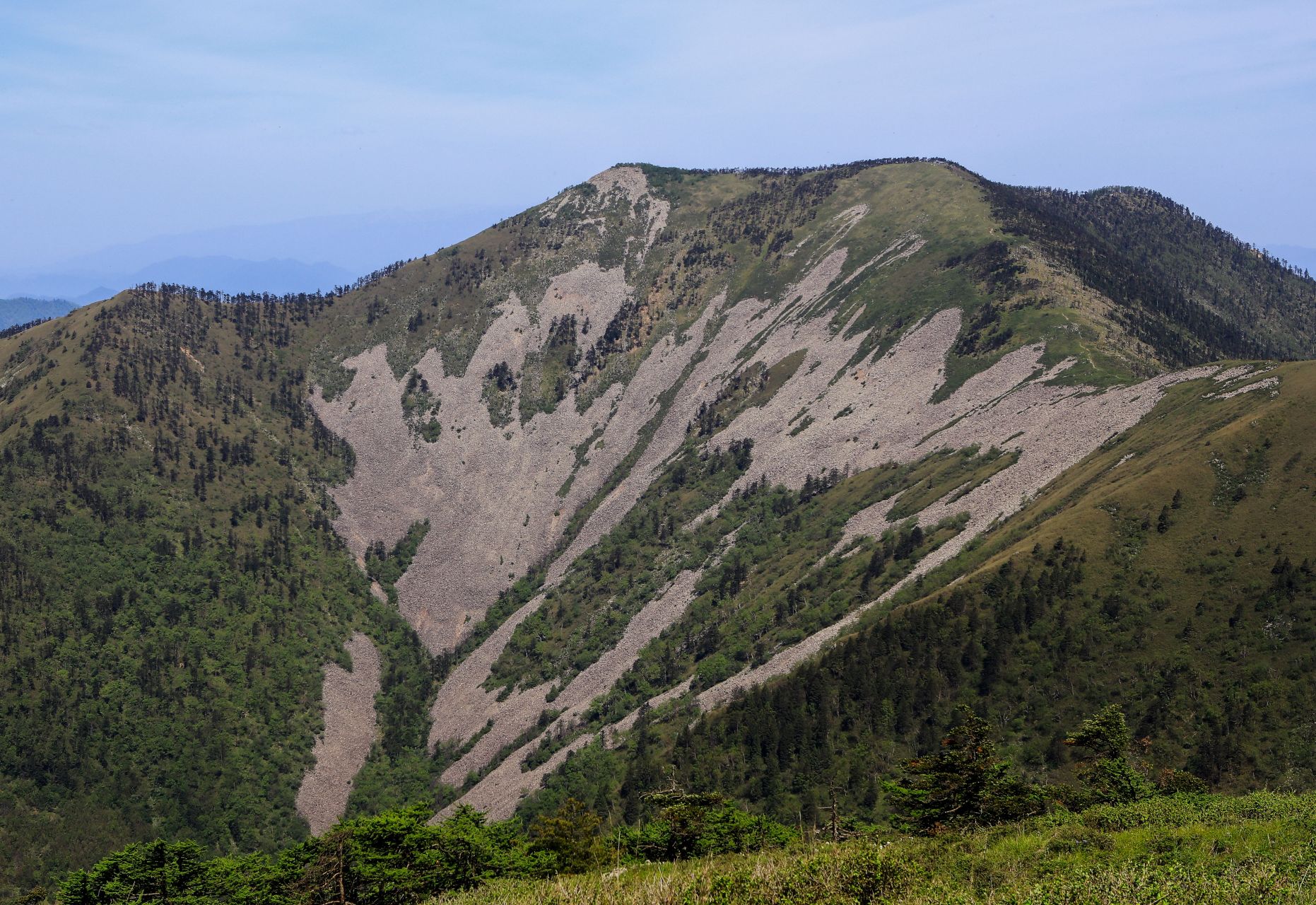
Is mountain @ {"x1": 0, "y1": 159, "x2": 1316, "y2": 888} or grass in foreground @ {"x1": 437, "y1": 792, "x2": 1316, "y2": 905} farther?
mountain @ {"x1": 0, "y1": 159, "x2": 1316, "y2": 888}

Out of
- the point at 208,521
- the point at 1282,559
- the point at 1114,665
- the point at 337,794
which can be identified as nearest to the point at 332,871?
the point at 1114,665

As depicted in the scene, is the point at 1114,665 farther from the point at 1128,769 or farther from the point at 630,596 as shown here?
the point at 630,596

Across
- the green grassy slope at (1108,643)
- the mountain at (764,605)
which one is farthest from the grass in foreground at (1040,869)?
the mountain at (764,605)

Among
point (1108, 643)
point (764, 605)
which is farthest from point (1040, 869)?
point (764, 605)

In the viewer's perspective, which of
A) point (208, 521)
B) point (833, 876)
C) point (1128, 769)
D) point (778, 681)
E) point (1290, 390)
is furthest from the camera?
point (208, 521)

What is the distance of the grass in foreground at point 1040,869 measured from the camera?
31.5 meters

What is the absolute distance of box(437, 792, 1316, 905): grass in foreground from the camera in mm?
31484

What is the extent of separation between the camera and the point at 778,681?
366 ft

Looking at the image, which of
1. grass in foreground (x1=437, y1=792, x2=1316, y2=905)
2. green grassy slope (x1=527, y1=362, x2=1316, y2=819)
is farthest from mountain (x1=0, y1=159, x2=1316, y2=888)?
grass in foreground (x1=437, y1=792, x2=1316, y2=905)

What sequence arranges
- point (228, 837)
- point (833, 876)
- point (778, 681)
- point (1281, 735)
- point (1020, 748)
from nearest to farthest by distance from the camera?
point (833, 876)
point (1281, 735)
point (1020, 748)
point (778, 681)
point (228, 837)

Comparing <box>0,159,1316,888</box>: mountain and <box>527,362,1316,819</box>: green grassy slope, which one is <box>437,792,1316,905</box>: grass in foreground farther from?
<box>0,159,1316,888</box>: mountain

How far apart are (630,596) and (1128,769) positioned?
109690 mm

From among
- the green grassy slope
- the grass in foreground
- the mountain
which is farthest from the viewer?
the mountain

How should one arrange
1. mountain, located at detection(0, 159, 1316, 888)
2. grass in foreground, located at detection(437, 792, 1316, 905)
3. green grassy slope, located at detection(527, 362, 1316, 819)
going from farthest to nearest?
mountain, located at detection(0, 159, 1316, 888)
green grassy slope, located at detection(527, 362, 1316, 819)
grass in foreground, located at detection(437, 792, 1316, 905)
